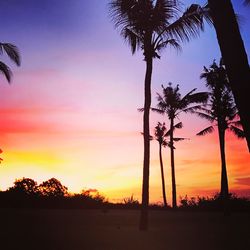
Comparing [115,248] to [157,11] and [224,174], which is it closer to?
[157,11]

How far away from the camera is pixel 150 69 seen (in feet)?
64.5

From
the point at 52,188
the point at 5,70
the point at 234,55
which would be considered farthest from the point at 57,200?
the point at 234,55

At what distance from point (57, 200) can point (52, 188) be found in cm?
199

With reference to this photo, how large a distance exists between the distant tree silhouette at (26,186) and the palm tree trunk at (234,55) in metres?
27.1

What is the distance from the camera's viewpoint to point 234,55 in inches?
180

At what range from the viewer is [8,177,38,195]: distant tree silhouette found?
3038 cm

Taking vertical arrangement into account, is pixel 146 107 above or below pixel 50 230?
above

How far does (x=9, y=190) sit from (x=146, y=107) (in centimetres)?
1472

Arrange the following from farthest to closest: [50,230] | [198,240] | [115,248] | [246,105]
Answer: [50,230]
[198,240]
[115,248]
[246,105]

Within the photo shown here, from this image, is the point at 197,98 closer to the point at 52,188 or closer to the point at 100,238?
the point at 52,188

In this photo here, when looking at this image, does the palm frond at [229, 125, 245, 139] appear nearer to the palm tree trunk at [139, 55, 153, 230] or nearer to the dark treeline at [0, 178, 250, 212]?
the dark treeline at [0, 178, 250, 212]

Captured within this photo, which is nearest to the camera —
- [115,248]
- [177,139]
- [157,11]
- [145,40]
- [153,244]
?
[115,248]

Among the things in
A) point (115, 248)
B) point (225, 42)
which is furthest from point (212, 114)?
point (225, 42)

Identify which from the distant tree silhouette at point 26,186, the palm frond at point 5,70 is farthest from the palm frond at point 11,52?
the distant tree silhouette at point 26,186
